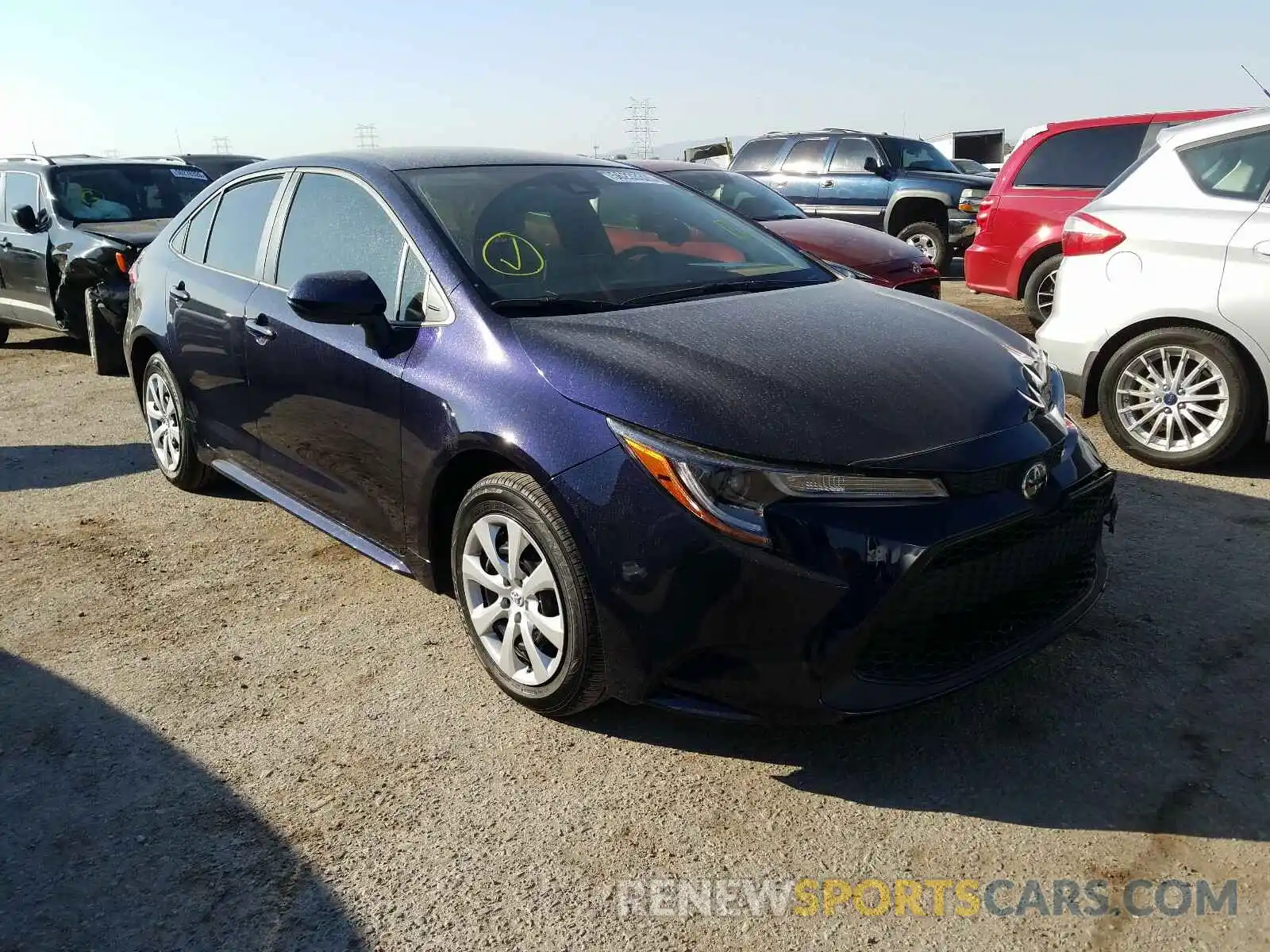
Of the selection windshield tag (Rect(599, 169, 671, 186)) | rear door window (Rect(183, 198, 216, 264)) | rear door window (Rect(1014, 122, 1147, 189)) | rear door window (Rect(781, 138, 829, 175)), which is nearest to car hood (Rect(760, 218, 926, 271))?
rear door window (Rect(1014, 122, 1147, 189))

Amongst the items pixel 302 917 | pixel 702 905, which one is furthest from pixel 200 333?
pixel 702 905

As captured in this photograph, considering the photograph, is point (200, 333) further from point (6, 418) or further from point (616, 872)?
point (6, 418)

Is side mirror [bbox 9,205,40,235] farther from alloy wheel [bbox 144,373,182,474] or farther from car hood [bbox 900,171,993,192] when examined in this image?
car hood [bbox 900,171,993,192]

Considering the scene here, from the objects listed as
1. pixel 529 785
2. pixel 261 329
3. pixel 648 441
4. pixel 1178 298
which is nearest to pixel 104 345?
pixel 261 329

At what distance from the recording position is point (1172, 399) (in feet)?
16.6

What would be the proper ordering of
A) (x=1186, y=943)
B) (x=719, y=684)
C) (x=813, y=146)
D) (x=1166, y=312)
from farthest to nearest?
1. (x=813, y=146)
2. (x=1166, y=312)
3. (x=719, y=684)
4. (x=1186, y=943)

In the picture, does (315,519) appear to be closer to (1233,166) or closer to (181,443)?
(181,443)

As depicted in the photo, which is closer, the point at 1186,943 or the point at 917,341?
the point at 1186,943

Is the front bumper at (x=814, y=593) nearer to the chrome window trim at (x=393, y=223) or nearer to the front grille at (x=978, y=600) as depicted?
the front grille at (x=978, y=600)

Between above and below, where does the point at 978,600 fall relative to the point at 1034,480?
below

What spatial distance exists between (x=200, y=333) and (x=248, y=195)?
63 cm

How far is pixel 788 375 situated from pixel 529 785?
51.3 inches

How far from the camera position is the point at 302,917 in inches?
91.7

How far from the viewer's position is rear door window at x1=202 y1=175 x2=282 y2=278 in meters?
4.24
